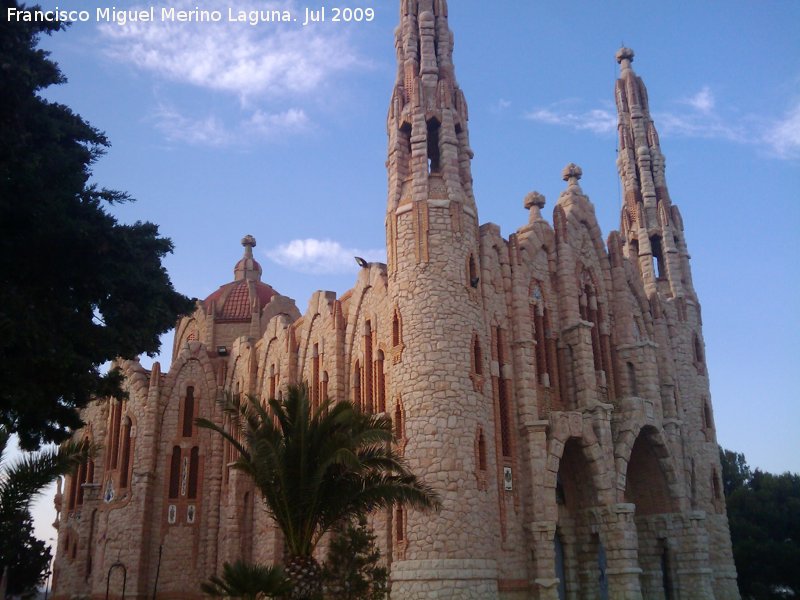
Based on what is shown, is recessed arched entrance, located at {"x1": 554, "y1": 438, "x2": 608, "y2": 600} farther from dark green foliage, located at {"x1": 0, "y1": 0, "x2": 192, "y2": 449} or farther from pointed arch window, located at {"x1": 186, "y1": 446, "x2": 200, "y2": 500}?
pointed arch window, located at {"x1": 186, "y1": 446, "x2": 200, "y2": 500}

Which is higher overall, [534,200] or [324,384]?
[534,200]

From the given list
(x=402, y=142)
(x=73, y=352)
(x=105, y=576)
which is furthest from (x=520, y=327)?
(x=105, y=576)

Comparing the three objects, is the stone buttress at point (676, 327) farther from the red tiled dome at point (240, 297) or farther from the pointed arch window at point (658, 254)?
the red tiled dome at point (240, 297)

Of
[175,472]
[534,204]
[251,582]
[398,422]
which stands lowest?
[251,582]

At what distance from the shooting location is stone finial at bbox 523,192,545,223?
2858 cm

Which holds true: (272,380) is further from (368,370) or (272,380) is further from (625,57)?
(625,57)

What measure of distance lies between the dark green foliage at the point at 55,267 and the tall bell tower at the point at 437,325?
749 centimetres

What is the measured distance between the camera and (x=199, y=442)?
3334cm

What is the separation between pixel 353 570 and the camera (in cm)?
1861

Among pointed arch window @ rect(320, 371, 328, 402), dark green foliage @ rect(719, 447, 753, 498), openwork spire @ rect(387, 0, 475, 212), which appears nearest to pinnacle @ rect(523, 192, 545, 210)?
openwork spire @ rect(387, 0, 475, 212)

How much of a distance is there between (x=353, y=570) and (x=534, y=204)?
1470cm

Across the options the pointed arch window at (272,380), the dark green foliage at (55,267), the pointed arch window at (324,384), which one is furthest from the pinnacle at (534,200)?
the dark green foliage at (55,267)

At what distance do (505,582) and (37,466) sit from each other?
1340 centimetres

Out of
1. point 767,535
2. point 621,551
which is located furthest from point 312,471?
point 767,535
